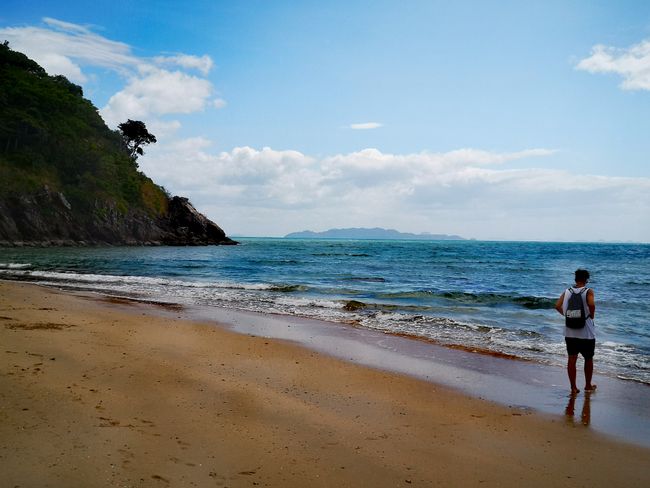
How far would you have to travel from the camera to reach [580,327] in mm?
7582

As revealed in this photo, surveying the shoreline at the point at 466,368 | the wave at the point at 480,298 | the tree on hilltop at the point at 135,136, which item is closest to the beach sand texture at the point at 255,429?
the shoreline at the point at 466,368

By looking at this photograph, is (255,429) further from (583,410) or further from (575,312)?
(575,312)

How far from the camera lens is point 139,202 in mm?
70312

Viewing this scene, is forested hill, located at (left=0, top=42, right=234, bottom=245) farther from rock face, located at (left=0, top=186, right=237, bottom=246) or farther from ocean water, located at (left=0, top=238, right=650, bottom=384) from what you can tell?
ocean water, located at (left=0, top=238, right=650, bottom=384)

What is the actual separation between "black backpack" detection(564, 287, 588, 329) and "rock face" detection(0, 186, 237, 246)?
55171 mm

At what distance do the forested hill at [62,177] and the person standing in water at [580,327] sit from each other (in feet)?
182

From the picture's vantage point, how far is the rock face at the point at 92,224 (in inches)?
2008

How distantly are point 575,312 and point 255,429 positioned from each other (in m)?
5.63

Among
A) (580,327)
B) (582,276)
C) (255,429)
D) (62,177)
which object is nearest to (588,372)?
(580,327)

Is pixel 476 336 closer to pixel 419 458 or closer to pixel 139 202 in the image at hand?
pixel 419 458

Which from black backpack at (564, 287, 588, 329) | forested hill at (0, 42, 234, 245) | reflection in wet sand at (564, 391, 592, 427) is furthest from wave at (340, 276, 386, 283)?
forested hill at (0, 42, 234, 245)

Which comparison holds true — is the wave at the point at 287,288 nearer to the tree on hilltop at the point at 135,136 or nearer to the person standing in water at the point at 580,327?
the person standing in water at the point at 580,327

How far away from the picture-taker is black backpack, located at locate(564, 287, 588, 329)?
7.55 m

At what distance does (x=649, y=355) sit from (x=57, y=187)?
63.1 metres
